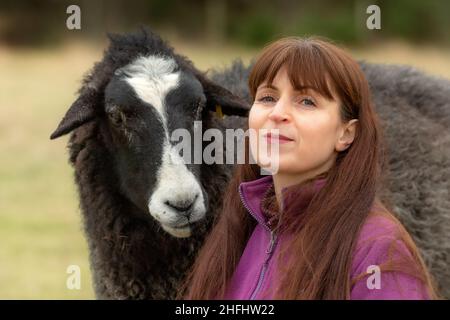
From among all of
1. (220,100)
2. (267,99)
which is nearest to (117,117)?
(220,100)

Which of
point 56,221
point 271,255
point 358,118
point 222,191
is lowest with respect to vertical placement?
point 56,221

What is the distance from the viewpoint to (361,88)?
297 centimetres

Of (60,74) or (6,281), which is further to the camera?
(60,74)

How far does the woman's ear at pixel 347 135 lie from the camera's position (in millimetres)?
3027

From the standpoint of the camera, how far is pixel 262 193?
3229 millimetres

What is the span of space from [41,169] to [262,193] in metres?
11.6

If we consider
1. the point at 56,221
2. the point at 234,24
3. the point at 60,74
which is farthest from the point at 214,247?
the point at 234,24

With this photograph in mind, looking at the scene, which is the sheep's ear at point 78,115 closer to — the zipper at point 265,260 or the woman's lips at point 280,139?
the zipper at point 265,260

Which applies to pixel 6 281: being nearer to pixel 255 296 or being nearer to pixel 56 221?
pixel 56 221

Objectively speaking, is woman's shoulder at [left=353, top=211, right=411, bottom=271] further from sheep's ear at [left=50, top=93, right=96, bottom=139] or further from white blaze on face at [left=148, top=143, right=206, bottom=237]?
sheep's ear at [left=50, top=93, right=96, bottom=139]

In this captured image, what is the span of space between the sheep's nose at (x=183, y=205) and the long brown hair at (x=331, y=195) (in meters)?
1.15

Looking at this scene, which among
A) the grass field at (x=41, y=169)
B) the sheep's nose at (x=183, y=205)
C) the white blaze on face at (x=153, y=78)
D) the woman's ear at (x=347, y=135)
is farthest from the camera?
the grass field at (x=41, y=169)

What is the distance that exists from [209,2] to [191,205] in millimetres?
32880

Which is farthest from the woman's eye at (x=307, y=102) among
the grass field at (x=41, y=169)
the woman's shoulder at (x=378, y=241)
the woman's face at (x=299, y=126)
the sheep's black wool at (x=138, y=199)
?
the grass field at (x=41, y=169)
